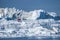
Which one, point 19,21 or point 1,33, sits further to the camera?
point 19,21

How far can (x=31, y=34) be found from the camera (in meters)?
12.7

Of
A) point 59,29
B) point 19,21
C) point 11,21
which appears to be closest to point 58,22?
point 59,29

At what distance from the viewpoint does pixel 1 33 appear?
38.2 ft

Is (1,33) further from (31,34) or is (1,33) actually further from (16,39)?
(31,34)

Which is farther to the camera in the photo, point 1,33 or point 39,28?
point 39,28

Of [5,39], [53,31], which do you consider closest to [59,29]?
[53,31]

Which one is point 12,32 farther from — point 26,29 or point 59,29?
point 59,29

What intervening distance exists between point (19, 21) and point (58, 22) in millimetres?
1897

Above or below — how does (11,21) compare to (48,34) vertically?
above

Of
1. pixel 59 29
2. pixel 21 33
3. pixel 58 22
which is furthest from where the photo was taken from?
pixel 21 33

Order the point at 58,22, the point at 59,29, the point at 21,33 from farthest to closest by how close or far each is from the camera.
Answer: the point at 21,33 < the point at 59,29 < the point at 58,22

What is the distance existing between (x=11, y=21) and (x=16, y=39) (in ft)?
6.13

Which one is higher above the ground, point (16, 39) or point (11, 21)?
point (11, 21)

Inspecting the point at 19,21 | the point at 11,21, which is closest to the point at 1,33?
the point at 19,21
